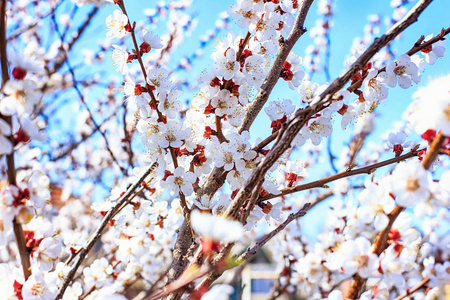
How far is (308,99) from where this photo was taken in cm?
139

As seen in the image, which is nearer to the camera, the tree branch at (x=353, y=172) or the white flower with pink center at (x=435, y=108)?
the white flower with pink center at (x=435, y=108)

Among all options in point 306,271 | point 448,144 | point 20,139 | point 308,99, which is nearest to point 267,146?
point 308,99

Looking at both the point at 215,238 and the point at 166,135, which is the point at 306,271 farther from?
the point at 215,238

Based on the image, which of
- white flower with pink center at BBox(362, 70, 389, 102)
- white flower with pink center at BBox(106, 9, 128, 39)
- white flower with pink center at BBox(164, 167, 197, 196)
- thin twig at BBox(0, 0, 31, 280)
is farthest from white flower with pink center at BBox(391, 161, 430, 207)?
white flower with pink center at BBox(106, 9, 128, 39)

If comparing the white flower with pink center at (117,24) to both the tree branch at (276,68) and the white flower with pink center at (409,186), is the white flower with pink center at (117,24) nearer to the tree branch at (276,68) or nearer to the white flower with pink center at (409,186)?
the tree branch at (276,68)

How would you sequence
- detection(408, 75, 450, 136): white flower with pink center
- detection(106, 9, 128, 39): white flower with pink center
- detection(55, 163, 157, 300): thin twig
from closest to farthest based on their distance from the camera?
1. detection(408, 75, 450, 136): white flower with pink center
2. detection(55, 163, 157, 300): thin twig
3. detection(106, 9, 128, 39): white flower with pink center

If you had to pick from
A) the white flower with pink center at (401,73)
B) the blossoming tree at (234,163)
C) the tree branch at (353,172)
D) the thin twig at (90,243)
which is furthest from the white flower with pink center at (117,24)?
the white flower with pink center at (401,73)

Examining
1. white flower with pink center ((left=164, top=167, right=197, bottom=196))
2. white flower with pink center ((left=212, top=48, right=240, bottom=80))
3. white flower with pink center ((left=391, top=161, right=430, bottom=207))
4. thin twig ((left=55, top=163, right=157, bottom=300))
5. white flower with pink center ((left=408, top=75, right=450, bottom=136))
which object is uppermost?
white flower with pink center ((left=212, top=48, right=240, bottom=80))

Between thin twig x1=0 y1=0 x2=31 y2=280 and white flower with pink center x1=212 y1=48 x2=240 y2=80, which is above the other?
white flower with pink center x1=212 y1=48 x2=240 y2=80

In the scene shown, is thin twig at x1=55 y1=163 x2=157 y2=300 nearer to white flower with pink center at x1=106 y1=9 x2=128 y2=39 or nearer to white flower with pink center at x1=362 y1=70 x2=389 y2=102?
white flower with pink center at x1=106 y1=9 x2=128 y2=39

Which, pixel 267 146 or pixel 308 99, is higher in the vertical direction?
pixel 308 99

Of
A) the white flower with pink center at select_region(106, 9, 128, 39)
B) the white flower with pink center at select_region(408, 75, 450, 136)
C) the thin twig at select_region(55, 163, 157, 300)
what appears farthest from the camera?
the white flower with pink center at select_region(106, 9, 128, 39)

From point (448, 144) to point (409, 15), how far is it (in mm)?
294

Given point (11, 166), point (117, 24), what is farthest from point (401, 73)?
point (11, 166)
